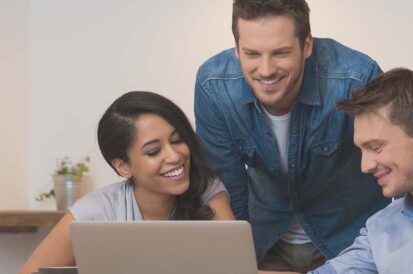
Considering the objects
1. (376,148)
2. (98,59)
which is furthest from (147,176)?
(98,59)

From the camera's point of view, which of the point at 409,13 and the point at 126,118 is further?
the point at 409,13

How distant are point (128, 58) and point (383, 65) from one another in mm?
1054

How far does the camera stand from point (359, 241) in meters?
1.80

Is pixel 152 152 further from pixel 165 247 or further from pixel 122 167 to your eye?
pixel 165 247

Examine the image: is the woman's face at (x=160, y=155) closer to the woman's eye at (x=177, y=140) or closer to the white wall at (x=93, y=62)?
the woman's eye at (x=177, y=140)

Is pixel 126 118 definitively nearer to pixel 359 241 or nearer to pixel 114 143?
pixel 114 143

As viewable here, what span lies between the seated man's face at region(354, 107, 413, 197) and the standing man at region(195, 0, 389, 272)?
1.07 feet

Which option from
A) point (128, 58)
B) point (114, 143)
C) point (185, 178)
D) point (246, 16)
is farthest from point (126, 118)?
point (128, 58)

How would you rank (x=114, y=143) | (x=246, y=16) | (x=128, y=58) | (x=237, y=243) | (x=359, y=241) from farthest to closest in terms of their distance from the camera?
(x=128, y=58) < (x=114, y=143) < (x=246, y=16) < (x=359, y=241) < (x=237, y=243)

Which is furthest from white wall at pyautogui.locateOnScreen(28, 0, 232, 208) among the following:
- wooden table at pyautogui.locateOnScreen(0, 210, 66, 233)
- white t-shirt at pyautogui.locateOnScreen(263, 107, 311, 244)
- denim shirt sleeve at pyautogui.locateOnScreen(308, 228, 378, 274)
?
denim shirt sleeve at pyautogui.locateOnScreen(308, 228, 378, 274)

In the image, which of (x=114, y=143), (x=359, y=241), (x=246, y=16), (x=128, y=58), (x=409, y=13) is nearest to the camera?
(x=359, y=241)

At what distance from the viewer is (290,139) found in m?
2.09

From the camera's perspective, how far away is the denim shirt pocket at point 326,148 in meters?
2.08

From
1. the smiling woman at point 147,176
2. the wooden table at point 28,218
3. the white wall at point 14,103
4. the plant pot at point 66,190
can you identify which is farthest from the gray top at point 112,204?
the white wall at point 14,103
